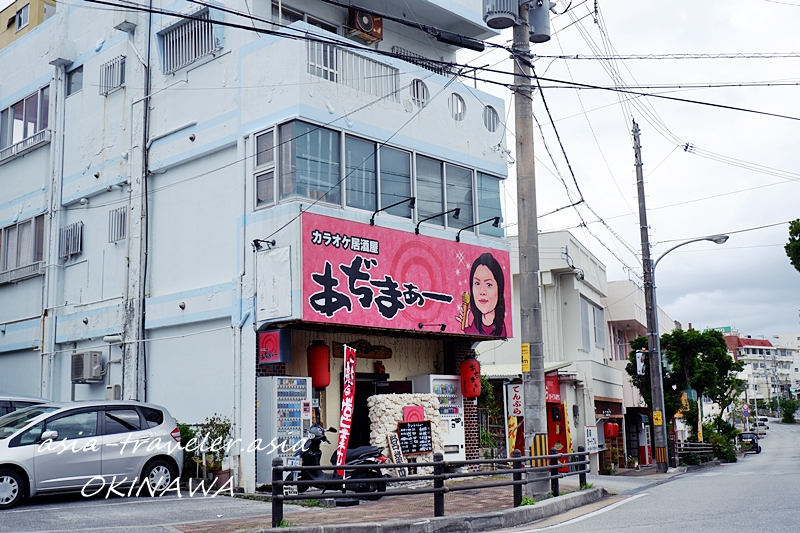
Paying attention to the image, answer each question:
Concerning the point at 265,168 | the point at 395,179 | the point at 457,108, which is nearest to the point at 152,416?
the point at 265,168

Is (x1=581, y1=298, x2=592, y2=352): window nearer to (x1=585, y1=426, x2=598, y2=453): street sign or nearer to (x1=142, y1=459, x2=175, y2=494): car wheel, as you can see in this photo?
(x1=585, y1=426, x2=598, y2=453): street sign

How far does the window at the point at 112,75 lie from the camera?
20953 mm

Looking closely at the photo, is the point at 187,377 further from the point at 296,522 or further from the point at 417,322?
the point at 296,522

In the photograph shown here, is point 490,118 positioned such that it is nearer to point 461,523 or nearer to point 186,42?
A: point 186,42

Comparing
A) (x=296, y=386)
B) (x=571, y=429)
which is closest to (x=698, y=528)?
(x=296, y=386)

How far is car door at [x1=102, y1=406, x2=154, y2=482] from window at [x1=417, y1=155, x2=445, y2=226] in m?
7.92

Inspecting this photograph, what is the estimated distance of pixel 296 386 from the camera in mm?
16484

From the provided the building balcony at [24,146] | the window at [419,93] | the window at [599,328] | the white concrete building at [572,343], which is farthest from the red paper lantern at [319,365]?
the window at [599,328]

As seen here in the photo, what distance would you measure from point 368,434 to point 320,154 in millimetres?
6789

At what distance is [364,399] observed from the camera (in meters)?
A: 19.3

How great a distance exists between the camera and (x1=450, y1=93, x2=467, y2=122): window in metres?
20.7

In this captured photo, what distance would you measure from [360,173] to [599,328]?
22850 millimetres

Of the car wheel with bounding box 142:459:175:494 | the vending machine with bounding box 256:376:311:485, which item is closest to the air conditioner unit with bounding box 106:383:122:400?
the car wheel with bounding box 142:459:175:494

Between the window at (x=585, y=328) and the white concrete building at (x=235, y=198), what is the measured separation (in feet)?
42.3
